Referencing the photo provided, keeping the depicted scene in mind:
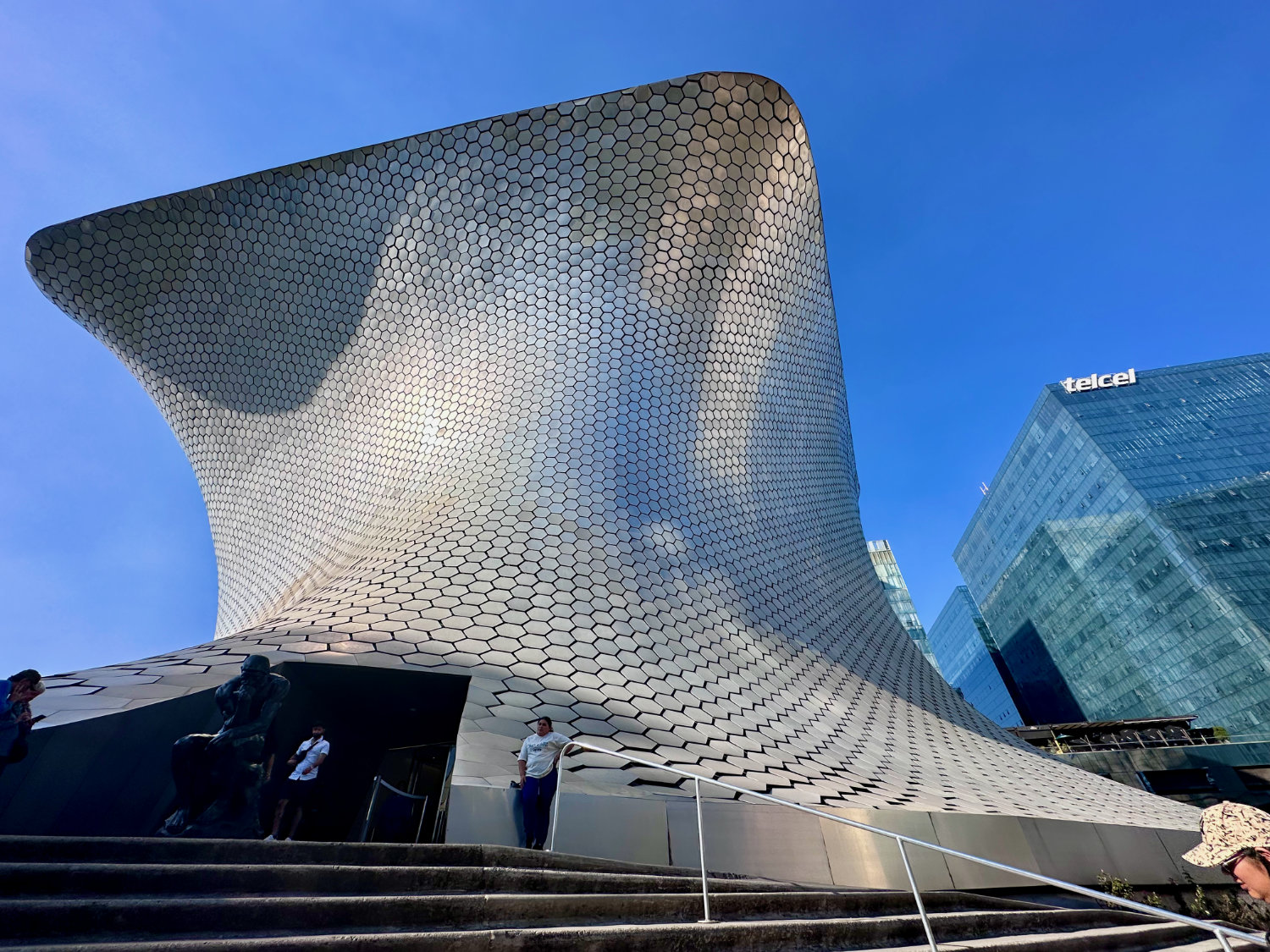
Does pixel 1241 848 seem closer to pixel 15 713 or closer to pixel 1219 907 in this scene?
pixel 1219 907

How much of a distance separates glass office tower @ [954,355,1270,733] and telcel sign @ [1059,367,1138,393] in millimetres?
81

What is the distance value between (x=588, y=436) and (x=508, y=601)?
3.23 meters

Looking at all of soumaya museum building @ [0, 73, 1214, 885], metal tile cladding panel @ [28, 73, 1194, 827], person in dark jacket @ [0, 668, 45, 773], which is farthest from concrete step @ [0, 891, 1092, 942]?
metal tile cladding panel @ [28, 73, 1194, 827]

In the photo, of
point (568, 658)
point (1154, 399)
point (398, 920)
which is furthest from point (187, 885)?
point (1154, 399)

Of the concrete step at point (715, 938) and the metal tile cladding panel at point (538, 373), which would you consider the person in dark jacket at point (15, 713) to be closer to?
the concrete step at point (715, 938)

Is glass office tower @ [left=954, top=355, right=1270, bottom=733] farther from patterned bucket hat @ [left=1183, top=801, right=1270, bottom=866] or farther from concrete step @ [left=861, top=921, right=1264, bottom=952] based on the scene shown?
patterned bucket hat @ [left=1183, top=801, right=1270, bottom=866]

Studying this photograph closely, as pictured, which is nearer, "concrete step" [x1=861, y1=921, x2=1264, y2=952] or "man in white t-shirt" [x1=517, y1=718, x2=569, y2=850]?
"concrete step" [x1=861, y1=921, x2=1264, y2=952]

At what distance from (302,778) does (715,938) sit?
127 inches

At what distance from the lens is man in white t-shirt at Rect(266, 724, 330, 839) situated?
155 inches

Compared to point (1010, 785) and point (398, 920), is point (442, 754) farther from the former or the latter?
point (1010, 785)

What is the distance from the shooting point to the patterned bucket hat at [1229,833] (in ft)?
4.57

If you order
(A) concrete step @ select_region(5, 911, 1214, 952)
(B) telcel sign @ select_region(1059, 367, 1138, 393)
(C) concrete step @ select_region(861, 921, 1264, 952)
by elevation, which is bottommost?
(C) concrete step @ select_region(861, 921, 1264, 952)

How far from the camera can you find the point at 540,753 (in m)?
3.51

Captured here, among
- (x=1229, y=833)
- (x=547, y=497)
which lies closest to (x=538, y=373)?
(x=547, y=497)
